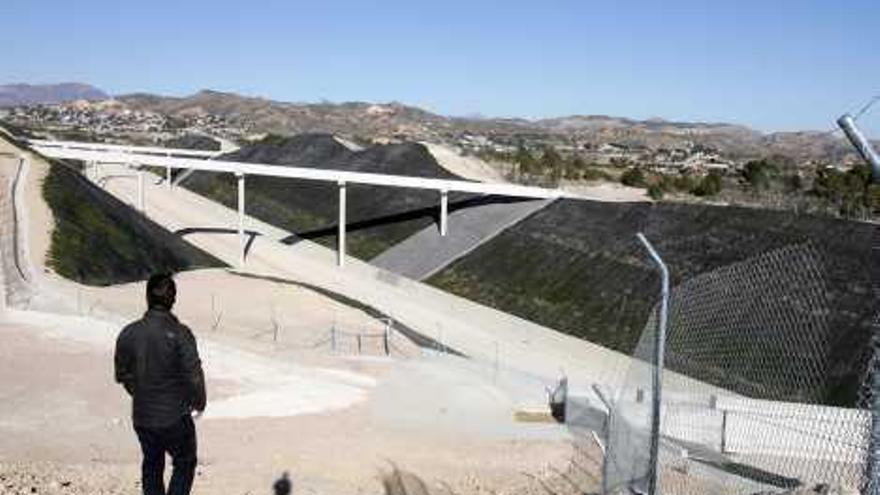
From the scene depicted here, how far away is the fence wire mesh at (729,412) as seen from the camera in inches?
622

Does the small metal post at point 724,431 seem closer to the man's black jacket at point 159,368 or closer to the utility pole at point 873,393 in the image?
the utility pole at point 873,393

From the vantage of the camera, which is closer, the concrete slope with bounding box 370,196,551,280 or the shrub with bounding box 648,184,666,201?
the concrete slope with bounding box 370,196,551,280

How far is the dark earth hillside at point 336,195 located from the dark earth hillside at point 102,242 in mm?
12010

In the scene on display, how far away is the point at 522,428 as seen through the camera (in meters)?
24.2

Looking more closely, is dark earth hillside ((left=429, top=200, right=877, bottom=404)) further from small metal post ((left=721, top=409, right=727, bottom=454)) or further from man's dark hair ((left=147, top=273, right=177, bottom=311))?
man's dark hair ((left=147, top=273, right=177, bottom=311))

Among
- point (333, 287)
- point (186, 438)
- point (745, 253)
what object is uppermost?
point (186, 438)

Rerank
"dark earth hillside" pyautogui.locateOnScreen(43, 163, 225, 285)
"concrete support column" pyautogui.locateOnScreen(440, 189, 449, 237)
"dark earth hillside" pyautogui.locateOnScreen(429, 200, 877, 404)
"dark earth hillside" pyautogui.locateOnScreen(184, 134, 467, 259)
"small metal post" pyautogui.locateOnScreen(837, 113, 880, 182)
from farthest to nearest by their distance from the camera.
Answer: "dark earth hillside" pyautogui.locateOnScreen(184, 134, 467, 259), "concrete support column" pyautogui.locateOnScreen(440, 189, 449, 237), "dark earth hillside" pyautogui.locateOnScreen(43, 163, 225, 285), "dark earth hillside" pyautogui.locateOnScreen(429, 200, 877, 404), "small metal post" pyautogui.locateOnScreen(837, 113, 880, 182)

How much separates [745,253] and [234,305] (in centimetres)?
1948

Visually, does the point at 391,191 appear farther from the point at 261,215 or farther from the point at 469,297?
the point at 469,297

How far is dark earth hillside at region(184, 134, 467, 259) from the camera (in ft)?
225

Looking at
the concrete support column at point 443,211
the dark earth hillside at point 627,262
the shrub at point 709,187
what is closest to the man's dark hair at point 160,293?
the dark earth hillside at point 627,262

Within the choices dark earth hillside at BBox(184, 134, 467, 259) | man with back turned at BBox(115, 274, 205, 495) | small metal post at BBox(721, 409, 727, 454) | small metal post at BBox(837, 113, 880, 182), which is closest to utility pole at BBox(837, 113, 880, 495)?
small metal post at BBox(837, 113, 880, 182)

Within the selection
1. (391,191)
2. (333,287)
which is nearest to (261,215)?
(391,191)

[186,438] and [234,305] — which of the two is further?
[234,305]
